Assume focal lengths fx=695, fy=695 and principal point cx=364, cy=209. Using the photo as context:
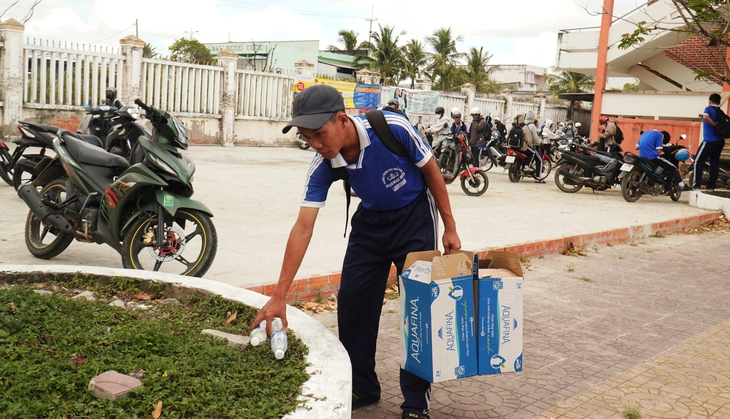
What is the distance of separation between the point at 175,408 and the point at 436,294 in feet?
3.65

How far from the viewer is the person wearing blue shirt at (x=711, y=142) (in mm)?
12938

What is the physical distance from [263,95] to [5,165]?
1322 cm

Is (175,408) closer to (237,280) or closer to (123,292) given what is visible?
(123,292)

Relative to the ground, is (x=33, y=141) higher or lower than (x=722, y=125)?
lower

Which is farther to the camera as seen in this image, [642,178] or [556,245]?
[642,178]

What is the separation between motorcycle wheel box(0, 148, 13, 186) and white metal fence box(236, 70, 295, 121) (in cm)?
1212

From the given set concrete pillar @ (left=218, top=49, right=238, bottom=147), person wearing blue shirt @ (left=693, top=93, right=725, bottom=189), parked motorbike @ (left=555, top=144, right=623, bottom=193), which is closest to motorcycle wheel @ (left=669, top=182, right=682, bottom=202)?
person wearing blue shirt @ (left=693, top=93, right=725, bottom=189)

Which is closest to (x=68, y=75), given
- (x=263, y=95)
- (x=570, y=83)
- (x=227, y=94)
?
(x=227, y=94)

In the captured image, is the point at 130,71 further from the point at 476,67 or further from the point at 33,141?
the point at 476,67

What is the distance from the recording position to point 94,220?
5.21 m

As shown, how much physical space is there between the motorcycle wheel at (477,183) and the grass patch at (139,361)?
30.7 feet

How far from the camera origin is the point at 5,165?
360 inches

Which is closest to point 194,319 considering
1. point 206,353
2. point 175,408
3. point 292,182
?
point 206,353

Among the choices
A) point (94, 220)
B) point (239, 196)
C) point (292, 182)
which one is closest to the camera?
point (94, 220)
